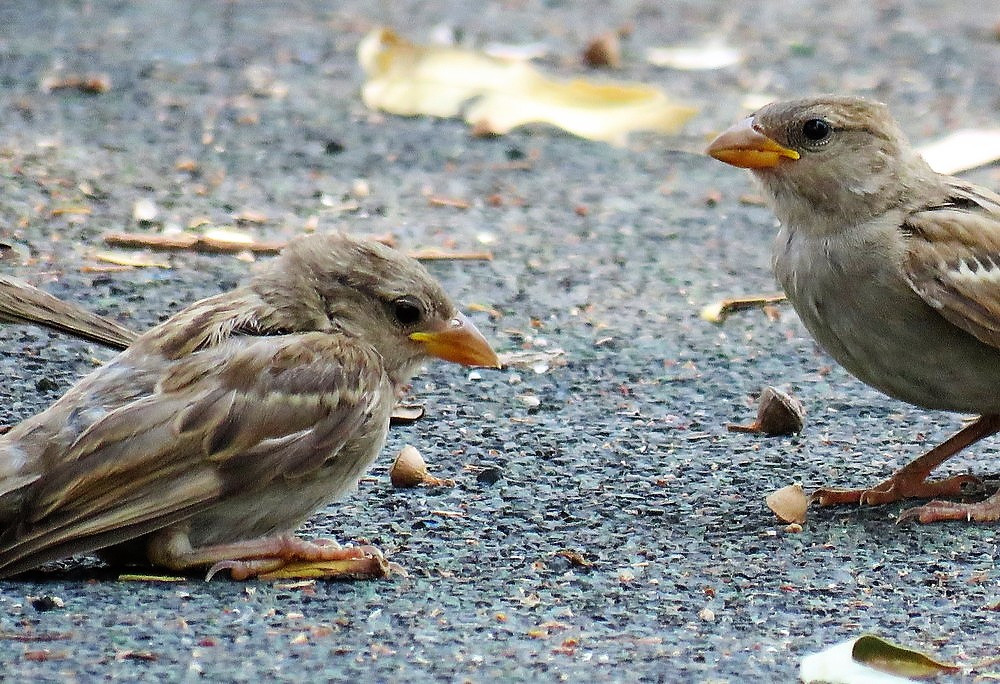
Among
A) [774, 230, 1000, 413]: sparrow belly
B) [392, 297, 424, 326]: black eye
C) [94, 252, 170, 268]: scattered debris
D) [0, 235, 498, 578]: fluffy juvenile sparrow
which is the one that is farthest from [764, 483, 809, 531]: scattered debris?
[94, 252, 170, 268]: scattered debris

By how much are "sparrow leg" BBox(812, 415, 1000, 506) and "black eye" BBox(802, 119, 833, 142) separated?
37.3 inches

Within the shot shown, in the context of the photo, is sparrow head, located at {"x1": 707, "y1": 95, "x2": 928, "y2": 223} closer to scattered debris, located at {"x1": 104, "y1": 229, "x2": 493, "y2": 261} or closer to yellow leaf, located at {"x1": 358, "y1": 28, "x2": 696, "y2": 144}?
scattered debris, located at {"x1": 104, "y1": 229, "x2": 493, "y2": 261}

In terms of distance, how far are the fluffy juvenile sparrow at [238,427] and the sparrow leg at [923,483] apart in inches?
46.3

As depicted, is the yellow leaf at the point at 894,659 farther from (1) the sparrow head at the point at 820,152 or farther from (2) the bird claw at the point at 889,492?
(1) the sparrow head at the point at 820,152

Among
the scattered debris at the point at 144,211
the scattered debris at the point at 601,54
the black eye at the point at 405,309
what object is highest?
the scattered debris at the point at 601,54

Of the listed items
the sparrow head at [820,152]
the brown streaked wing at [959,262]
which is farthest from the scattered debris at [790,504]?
the sparrow head at [820,152]

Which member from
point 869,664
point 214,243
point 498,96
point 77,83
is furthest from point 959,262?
point 77,83

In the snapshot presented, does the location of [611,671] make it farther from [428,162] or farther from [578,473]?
[428,162]

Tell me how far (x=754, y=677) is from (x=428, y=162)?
14.9 feet

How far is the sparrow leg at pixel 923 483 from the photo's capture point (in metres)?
4.71

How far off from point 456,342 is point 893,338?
122cm

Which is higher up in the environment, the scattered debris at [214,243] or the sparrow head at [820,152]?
the sparrow head at [820,152]

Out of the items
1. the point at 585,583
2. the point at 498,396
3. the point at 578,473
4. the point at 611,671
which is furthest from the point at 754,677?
the point at 498,396

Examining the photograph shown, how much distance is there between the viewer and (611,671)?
353 centimetres
